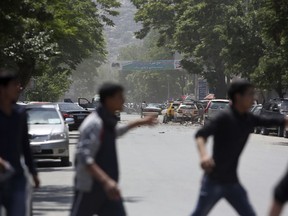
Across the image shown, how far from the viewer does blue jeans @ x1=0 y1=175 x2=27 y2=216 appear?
26.1 feet

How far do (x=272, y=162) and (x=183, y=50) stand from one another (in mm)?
55580

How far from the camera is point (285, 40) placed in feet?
128

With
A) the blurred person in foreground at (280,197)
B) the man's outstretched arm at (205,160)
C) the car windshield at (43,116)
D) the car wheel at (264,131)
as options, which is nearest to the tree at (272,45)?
the car wheel at (264,131)

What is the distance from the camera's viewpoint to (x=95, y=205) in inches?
299

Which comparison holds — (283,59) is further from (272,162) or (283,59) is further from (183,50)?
(183,50)

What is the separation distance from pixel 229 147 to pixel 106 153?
4.00ft

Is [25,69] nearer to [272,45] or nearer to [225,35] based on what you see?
[272,45]

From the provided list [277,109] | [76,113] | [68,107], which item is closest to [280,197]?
[76,113]

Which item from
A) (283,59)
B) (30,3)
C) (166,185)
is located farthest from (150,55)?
(166,185)

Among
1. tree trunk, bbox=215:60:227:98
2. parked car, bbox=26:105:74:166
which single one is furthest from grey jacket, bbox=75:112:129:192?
tree trunk, bbox=215:60:227:98

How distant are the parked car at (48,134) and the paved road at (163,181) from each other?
16.6 inches

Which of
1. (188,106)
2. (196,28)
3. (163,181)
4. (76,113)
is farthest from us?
(196,28)

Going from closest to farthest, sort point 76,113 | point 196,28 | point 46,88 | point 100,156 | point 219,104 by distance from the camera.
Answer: point 100,156, point 76,113, point 219,104, point 46,88, point 196,28

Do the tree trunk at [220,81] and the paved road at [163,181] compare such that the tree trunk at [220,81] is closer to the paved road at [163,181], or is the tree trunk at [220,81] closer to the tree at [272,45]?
the tree at [272,45]
